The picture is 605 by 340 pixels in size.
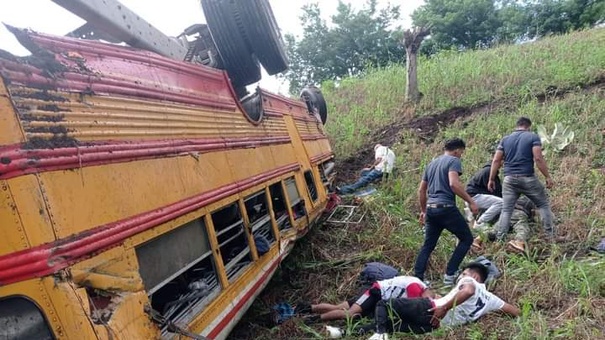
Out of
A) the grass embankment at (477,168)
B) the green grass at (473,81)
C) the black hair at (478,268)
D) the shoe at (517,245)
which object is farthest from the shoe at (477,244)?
the green grass at (473,81)

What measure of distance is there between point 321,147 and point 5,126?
535 centimetres

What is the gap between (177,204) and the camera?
7.09ft

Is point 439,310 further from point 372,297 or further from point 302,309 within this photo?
point 302,309

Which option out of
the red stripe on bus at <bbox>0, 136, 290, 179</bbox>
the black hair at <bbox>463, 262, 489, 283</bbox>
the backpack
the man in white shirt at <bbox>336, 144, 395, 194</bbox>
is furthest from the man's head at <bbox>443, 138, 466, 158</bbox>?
the man in white shirt at <bbox>336, 144, 395, 194</bbox>

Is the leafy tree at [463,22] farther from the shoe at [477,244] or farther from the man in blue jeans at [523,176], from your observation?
the shoe at [477,244]

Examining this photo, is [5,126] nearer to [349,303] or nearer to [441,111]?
[349,303]

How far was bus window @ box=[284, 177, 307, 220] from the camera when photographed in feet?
13.8

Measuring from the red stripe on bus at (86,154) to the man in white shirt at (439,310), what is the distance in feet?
6.17

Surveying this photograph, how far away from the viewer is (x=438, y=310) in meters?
3.27

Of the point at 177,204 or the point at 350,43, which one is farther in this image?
the point at 350,43

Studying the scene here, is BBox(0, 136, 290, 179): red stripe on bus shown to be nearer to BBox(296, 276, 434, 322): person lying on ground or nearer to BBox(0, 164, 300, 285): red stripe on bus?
BBox(0, 164, 300, 285): red stripe on bus

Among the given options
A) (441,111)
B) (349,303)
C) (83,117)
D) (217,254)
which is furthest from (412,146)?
(83,117)

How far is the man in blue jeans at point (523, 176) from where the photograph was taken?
4.63m

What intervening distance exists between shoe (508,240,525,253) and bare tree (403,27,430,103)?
6562mm
